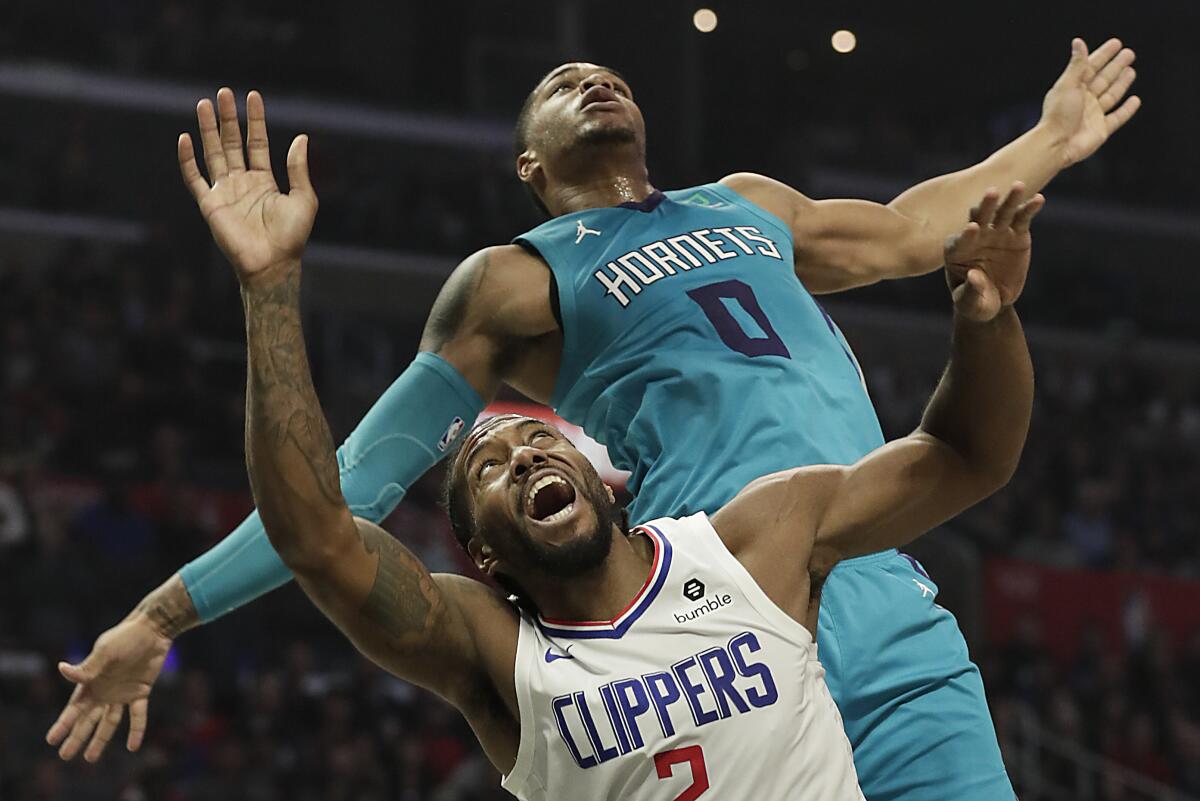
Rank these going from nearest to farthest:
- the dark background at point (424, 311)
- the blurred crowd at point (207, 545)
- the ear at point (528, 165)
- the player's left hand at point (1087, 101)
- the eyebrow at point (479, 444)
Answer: the eyebrow at point (479, 444) < the ear at point (528, 165) < the player's left hand at point (1087, 101) < the blurred crowd at point (207, 545) < the dark background at point (424, 311)

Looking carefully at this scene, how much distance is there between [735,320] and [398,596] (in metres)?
1.07

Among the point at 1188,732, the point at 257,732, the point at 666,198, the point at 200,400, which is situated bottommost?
the point at 1188,732

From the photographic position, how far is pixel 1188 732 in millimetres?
12812

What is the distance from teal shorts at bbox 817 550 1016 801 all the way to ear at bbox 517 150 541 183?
1.32 meters

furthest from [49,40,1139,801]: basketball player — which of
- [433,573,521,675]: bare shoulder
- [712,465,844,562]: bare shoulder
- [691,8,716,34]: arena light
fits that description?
[691,8,716,34]: arena light

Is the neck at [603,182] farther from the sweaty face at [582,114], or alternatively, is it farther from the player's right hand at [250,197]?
the player's right hand at [250,197]

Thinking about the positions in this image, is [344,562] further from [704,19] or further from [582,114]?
[704,19]

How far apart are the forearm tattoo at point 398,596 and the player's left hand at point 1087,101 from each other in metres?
2.19

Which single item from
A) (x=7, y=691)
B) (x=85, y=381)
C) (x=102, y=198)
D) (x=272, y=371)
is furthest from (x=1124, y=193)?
(x=272, y=371)

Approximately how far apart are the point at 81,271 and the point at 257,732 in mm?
5156

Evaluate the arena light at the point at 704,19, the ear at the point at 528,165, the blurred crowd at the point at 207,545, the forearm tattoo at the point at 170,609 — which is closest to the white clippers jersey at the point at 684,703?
the forearm tattoo at the point at 170,609

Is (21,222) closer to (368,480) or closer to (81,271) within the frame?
(81,271)

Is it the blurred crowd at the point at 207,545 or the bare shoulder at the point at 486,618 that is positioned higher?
the bare shoulder at the point at 486,618

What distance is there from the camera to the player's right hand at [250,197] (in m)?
2.81
